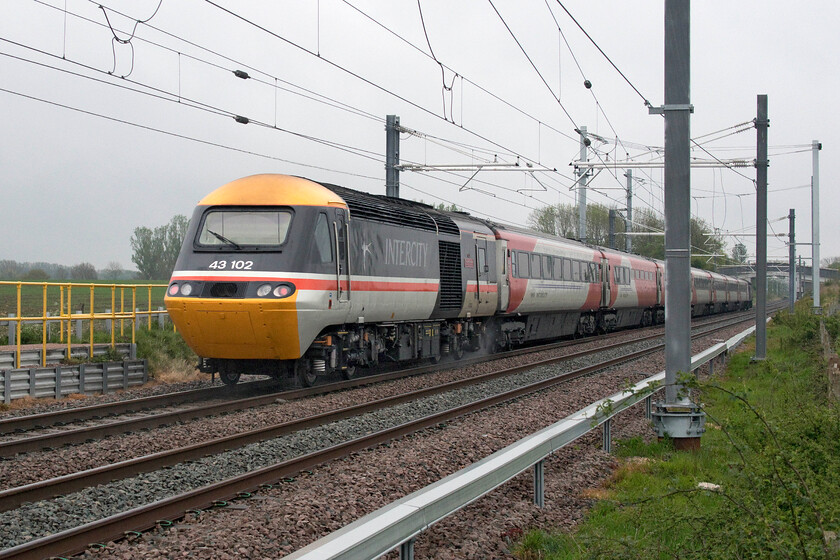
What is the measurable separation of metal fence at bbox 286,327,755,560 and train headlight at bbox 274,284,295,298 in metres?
5.90

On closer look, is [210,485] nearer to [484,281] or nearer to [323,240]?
[323,240]

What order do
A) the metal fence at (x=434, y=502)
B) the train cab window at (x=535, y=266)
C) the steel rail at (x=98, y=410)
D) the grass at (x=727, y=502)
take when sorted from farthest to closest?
the train cab window at (x=535, y=266), the steel rail at (x=98, y=410), the grass at (x=727, y=502), the metal fence at (x=434, y=502)

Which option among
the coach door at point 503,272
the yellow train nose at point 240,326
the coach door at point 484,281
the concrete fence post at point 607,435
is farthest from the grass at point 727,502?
the coach door at point 503,272

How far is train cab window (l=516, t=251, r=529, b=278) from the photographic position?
22.7m

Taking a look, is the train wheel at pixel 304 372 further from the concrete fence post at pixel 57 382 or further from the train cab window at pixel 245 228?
the concrete fence post at pixel 57 382

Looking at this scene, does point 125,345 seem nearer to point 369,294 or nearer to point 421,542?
point 369,294

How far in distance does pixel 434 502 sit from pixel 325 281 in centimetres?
854

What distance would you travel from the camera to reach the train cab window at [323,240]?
1324cm

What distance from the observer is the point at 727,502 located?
16.5 feet

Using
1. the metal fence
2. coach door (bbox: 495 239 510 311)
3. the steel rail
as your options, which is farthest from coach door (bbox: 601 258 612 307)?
the metal fence

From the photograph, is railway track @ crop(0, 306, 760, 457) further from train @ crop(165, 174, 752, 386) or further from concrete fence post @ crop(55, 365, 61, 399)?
concrete fence post @ crop(55, 365, 61, 399)

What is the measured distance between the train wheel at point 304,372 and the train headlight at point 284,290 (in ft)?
5.71

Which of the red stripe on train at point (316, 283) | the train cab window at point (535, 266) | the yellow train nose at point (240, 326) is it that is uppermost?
the train cab window at point (535, 266)

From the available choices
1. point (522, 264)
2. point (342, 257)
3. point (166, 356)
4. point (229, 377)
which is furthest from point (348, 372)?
point (522, 264)
